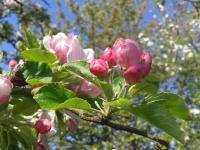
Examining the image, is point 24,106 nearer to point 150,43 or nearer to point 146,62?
point 146,62

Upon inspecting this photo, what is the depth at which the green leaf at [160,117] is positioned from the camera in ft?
3.18

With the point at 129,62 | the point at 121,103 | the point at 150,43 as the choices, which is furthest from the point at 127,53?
the point at 150,43

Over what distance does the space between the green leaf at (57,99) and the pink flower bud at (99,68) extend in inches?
3.0

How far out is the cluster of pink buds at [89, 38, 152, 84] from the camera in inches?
40.7

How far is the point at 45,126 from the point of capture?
117 cm

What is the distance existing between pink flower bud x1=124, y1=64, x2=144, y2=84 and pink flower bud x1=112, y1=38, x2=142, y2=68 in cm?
3

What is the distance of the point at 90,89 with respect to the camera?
1120mm

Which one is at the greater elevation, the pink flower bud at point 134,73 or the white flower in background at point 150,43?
the pink flower bud at point 134,73

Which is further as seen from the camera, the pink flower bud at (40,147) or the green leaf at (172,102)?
the pink flower bud at (40,147)

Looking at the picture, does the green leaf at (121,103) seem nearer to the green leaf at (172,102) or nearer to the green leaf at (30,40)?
the green leaf at (172,102)

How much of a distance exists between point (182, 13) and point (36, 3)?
781 cm

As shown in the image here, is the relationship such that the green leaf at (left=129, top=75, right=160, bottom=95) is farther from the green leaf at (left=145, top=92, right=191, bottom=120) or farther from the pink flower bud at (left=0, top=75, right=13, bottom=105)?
the pink flower bud at (left=0, top=75, right=13, bottom=105)

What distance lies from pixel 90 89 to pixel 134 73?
0.45 feet

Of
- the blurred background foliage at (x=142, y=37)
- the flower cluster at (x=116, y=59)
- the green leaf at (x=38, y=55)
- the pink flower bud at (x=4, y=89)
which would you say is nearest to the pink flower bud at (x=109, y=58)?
the flower cluster at (x=116, y=59)
